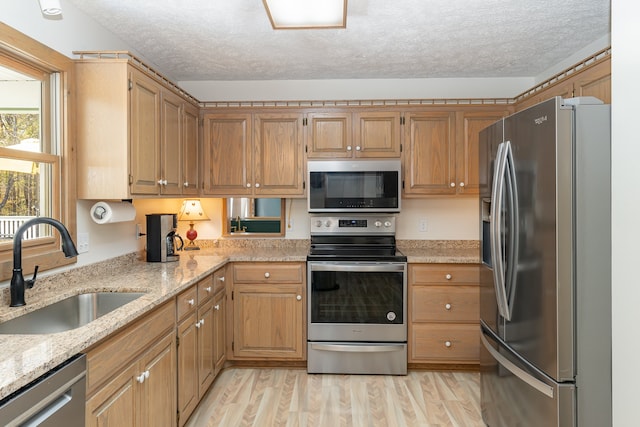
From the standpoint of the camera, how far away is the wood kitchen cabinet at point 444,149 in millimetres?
3225

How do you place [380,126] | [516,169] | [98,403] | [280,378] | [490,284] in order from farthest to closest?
[380,126] → [280,378] → [490,284] → [516,169] → [98,403]

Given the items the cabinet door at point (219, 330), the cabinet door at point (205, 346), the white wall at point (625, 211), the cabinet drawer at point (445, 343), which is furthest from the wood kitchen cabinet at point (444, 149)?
the white wall at point (625, 211)

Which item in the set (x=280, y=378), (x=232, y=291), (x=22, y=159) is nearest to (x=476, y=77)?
(x=232, y=291)

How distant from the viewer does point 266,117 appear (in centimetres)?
330

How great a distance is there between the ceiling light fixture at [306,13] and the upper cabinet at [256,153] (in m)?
1.19

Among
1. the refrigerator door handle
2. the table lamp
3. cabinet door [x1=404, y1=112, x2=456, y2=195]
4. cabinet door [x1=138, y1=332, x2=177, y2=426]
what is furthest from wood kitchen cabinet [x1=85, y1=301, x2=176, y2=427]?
cabinet door [x1=404, y1=112, x2=456, y2=195]

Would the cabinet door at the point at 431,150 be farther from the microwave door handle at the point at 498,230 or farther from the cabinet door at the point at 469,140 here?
the microwave door handle at the point at 498,230

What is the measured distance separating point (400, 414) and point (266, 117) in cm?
243

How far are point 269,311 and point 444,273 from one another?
139 centimetres

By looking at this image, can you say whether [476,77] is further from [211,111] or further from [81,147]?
[81,147]

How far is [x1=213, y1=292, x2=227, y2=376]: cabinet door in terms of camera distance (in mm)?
2748

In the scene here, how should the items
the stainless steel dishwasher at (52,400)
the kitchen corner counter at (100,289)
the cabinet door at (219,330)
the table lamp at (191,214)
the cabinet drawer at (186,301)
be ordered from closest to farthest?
the stainless steel dishwasher at (52,400)
the kitchen corner counter at (100,289)
the cabinet drawer at (186,301)
the cabinet door at (219,330)
the table lamp at (191,214)

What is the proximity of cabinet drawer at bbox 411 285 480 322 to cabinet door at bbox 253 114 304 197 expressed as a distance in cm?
128

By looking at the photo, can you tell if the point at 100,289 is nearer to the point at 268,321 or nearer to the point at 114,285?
the point at 114,285
